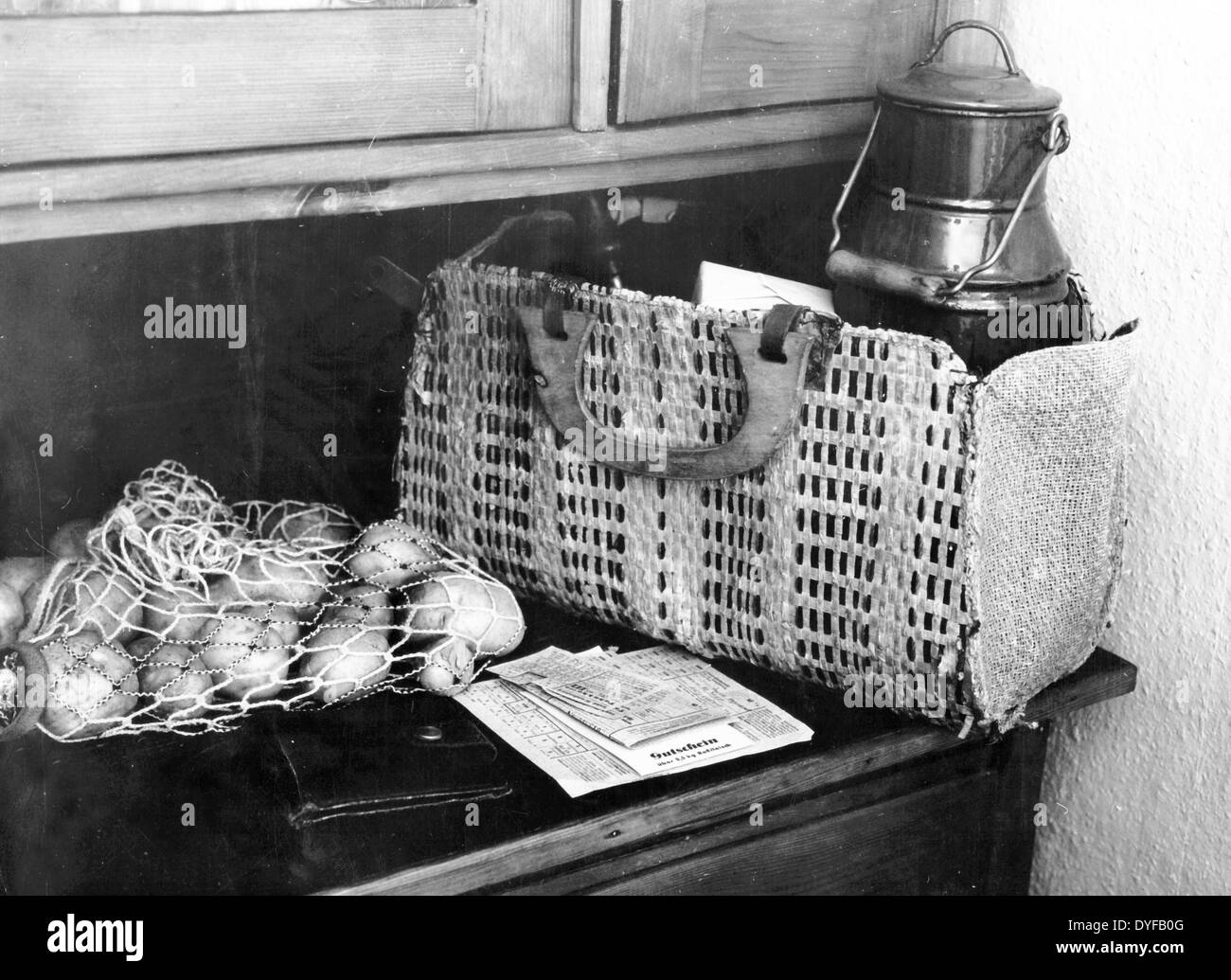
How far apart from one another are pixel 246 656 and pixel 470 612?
0.20 meters

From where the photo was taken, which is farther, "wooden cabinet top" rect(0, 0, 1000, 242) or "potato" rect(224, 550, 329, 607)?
"potato" rect(224, 550, 329, 607)

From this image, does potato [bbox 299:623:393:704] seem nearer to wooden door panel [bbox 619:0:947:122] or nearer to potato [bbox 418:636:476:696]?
potato [bbox 418:636:476:696]

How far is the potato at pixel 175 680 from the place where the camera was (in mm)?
1042

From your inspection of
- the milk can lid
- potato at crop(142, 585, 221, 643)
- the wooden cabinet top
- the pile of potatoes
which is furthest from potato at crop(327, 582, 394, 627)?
the milk can lid

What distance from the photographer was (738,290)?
121cm

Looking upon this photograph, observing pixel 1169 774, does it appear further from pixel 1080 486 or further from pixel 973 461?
pixel 973 461

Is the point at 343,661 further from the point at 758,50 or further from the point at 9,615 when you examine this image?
the point at 758,50

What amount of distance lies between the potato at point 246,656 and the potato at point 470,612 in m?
0.11

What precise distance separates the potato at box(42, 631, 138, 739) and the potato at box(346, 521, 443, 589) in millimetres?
226

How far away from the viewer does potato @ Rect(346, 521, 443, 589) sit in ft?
3.89

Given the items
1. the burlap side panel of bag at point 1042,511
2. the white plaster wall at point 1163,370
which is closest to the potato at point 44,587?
the burlap side panel of bag at point 1042,511

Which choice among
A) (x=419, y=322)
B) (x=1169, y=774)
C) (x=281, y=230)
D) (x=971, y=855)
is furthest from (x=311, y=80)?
(x=1169, y=774)
